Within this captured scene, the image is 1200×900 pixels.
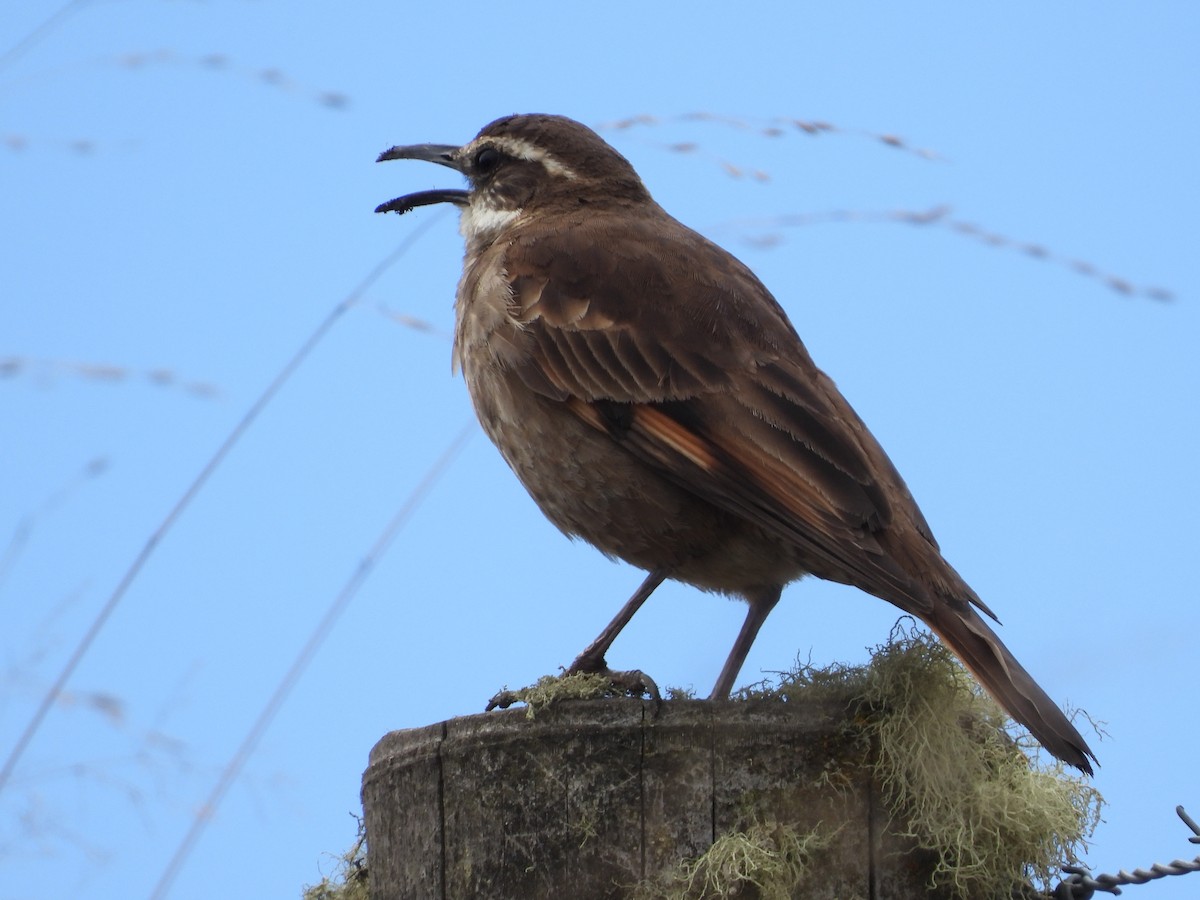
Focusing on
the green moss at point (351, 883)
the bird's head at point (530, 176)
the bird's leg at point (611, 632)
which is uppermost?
the bird's head at point (530, 176)

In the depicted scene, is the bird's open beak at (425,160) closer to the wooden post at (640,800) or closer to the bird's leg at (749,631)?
the bird's leg at (749,631)

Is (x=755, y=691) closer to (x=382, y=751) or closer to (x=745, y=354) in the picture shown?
(x=382, y=751)

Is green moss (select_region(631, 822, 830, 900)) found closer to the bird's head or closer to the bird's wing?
the bird's wing

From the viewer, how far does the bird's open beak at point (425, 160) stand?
6145 millimetres

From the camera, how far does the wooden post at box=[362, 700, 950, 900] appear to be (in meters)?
3.06

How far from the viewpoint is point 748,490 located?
4219 millimetres

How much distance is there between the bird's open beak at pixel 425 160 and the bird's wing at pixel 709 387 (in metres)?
0.88

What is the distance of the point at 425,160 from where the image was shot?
641cm

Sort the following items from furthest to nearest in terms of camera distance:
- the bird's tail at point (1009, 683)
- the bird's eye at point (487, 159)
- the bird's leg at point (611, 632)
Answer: the bird's eye at point (487, 159) < the bird's leg at point (611, 632) < the bird's tail at point (1009, 683)

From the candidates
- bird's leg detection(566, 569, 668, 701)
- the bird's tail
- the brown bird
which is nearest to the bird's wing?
the brown bird

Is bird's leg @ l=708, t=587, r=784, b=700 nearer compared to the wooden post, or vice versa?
the wooden post

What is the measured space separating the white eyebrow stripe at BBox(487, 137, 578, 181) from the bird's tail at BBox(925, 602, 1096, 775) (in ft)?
9.51

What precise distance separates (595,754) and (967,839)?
788mm

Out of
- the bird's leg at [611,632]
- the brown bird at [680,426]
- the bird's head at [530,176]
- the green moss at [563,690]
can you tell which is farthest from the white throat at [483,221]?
the green moss at [563,690]
